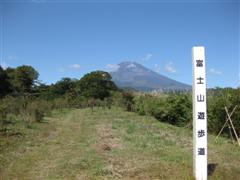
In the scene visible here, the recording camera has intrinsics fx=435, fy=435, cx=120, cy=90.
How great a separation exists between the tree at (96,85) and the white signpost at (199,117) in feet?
138

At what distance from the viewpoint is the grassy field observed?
9.77 meters

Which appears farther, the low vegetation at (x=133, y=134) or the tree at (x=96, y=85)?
the tree at (x=96, y=85)

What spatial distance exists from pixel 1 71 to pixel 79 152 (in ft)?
127

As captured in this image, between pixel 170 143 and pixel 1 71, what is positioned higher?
pixel 1 71

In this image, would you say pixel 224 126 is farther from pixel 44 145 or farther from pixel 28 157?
pixel 28 157

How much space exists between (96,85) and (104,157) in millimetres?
40561

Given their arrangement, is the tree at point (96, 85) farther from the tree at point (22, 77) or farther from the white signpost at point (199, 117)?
the white signpost at point (199, 117)

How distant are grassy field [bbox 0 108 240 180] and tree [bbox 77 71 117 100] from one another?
34.5m

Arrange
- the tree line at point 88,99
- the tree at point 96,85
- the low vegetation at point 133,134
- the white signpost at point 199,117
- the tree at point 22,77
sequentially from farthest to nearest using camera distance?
the tree at point 96,85, the tree at point 22,77, the tree line at point 88,99, the low vegetation at point 133,134, the white signpost at point 199,117

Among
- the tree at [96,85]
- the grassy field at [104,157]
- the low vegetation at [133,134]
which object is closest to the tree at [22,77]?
the tree at [96,85]

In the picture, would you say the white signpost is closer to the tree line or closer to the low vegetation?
the low vegetation

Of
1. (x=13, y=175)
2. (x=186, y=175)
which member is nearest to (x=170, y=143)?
(x=186, y=175)

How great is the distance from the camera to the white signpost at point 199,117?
30.0 ft

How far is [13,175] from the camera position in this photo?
9648mm
